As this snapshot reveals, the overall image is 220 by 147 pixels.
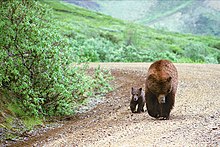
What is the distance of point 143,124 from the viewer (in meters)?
11.2

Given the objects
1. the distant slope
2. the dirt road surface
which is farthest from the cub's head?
the distant slope

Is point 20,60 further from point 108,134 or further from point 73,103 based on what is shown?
point 108,134

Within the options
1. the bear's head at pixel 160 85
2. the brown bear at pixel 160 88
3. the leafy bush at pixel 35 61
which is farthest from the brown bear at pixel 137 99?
the leafy bush at pixel 35 61

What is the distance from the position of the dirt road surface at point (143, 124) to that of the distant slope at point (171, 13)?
92.9 metres

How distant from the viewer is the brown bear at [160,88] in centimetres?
1075

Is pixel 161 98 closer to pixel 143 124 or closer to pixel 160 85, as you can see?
pixel 160 85

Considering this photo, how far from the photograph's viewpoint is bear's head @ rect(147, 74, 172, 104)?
10711 millimetres

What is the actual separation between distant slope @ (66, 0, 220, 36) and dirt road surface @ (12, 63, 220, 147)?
92882mm

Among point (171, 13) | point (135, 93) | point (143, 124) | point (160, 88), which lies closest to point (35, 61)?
point (135, 93)

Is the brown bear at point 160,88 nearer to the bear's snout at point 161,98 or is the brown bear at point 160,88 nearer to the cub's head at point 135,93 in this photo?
the bear's snout at point 161,98

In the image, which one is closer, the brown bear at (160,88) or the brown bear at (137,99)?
the brown bear at (160,88)

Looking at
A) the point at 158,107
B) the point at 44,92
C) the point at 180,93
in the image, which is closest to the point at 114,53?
the point at 180,93

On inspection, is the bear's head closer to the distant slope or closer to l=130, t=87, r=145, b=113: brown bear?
l=130, t=87, r=145, b=113: brown bear

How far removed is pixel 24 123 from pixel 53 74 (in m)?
1.94
